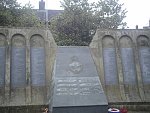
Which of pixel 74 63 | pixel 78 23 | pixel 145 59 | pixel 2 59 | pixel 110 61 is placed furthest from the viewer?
pixel 78 23

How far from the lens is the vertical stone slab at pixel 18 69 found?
11258 millimetres

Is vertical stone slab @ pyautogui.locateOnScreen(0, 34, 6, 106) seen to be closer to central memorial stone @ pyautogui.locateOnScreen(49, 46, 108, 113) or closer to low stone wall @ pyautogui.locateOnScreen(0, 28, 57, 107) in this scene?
low stone wall @ pyautogui.locateOnScreen(0, 28, 57, 107)

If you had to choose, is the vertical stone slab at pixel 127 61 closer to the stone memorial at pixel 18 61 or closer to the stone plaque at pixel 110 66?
the stone plaque at pixel 110 66

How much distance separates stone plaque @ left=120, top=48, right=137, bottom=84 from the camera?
12.8m

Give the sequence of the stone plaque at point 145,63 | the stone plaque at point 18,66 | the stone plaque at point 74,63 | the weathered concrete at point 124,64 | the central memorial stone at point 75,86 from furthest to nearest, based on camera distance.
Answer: the stone plaque at point 145,63 < the weathered concrete at point 124,64 < the stone plaque at point 18,66 < the stone plaque at point 74,63 < the central memorial stone at point 75,86

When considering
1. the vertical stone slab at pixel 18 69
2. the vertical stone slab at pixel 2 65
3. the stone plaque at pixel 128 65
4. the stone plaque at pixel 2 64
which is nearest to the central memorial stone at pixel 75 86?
the vertical stone slab at pixel 18 69

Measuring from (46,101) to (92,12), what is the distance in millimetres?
15027

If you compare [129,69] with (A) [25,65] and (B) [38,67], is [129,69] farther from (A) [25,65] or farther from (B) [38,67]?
(A) [25,65]

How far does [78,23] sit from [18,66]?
11.3m

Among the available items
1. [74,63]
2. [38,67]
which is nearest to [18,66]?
[38,67]

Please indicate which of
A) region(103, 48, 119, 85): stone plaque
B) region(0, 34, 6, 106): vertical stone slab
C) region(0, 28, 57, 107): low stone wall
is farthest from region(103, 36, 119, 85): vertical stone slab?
region(0, 34, 6, 106): vertical stone slab

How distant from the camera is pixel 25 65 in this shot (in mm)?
Result: 11930

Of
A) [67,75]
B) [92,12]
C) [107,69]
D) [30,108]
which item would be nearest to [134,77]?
[107,69]

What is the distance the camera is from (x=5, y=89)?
1124cm
